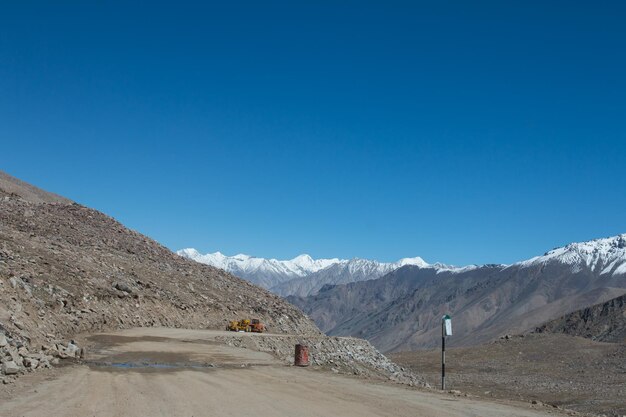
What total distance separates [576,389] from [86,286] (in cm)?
3655

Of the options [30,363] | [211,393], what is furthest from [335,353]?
[30,363]

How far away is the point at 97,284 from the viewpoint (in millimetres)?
36094

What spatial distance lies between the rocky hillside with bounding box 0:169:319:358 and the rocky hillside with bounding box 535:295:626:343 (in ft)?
274

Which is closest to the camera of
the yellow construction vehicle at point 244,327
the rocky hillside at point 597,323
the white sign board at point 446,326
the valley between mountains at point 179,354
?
the valley between mountains at point 179,354

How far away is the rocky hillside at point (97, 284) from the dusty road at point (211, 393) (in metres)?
3.93

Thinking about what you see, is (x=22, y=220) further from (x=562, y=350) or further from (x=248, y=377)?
(x=562, y=350)

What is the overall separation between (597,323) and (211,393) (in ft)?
409

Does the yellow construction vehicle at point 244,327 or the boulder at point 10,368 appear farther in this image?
the yellow construction vehicle at point 244,327

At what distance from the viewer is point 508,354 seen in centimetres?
6812

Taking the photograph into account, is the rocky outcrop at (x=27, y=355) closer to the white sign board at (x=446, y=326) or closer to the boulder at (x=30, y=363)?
the boulder at (x=30, y=363)

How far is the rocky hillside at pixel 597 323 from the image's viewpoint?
114 metres

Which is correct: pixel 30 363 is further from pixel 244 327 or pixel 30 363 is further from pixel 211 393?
pixel 244 327

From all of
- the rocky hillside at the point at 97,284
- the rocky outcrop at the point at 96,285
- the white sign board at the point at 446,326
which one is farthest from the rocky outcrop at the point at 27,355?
the white sign board at the point at 446,326

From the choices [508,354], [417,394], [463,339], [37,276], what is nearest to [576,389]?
[508,354]
